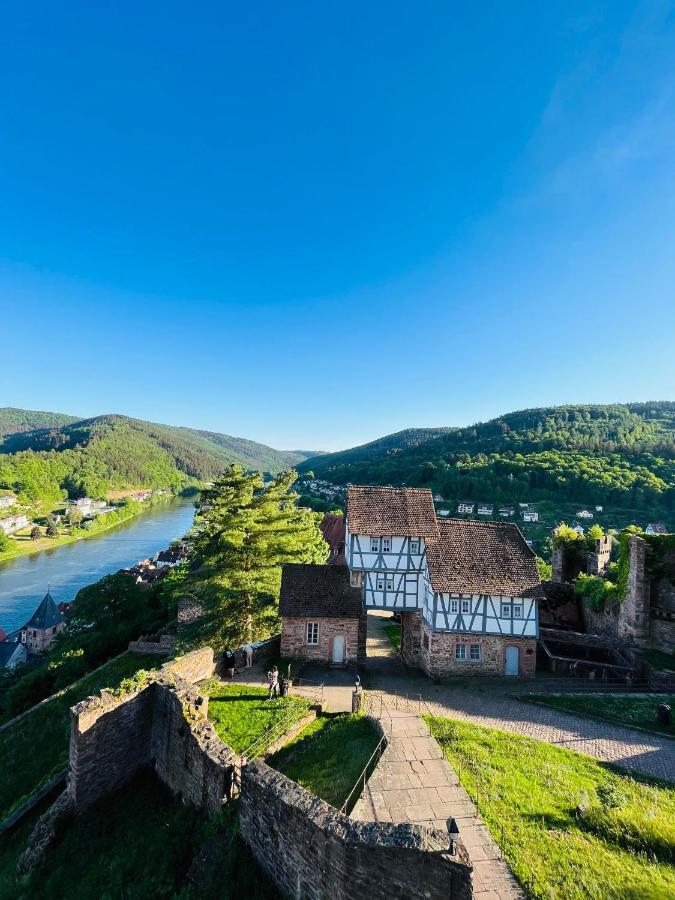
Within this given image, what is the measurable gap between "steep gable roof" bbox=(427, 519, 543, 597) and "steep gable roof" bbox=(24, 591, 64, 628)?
4382 cm

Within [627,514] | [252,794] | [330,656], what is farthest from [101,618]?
[627,514]

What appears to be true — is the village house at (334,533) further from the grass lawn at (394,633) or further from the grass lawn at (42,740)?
the grass lawn at (42,740)

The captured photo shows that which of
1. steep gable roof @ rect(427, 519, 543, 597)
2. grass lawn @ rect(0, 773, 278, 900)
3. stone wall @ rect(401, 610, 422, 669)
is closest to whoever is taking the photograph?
grass lawn @ rect(0, 773, 278, 900)

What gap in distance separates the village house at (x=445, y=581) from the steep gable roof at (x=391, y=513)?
5cm

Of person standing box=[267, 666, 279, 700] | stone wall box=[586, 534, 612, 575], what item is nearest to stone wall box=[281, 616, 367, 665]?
person standing box=[267, 666, 279, 700]

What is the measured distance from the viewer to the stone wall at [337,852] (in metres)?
5.42

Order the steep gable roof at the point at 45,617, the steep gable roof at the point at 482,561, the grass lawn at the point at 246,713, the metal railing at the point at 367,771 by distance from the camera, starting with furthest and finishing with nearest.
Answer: the steep gable roof at the point at 45,617, the steep gable roof at the point at 482,561, the grass lawn at the point at 246,713, the metal railing at the point at 367,771

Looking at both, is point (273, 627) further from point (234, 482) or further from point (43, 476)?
point (43, 476)

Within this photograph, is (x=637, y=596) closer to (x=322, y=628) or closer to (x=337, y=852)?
(x=322, y=628)

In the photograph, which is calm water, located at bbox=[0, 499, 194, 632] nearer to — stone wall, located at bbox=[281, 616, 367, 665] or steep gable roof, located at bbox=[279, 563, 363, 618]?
steep gable roof, located at bbox=[279, 563, 363, 618]

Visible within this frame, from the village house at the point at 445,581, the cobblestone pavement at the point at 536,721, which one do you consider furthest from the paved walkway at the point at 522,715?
the village house at the point at 445,581

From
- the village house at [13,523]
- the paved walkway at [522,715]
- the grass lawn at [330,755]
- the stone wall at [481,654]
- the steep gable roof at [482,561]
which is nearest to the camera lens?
the grass lawn at [330,755]

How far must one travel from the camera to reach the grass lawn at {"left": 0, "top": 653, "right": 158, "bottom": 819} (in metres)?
14.2

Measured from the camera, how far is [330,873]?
6.08 m
